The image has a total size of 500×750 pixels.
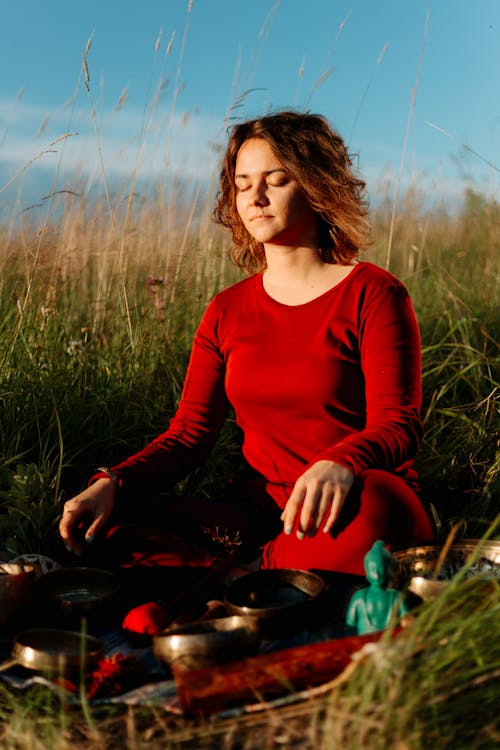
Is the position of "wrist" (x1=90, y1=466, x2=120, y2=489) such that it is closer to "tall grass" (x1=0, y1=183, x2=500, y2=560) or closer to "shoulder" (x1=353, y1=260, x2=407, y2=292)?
"tall grass" (x1=0, y1=183, x2=500, y2=560)

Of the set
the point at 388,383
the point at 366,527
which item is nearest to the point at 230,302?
the point at 388,383

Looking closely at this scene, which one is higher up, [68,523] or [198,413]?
[198,413]

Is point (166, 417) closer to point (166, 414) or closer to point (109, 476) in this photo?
point (166, 414)

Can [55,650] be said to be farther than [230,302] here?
No

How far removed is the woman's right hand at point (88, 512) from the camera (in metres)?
2.44

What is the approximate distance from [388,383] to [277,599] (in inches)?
26.5

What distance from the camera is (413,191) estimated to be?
5398 millimetres

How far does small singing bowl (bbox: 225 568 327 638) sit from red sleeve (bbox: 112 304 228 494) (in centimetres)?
67

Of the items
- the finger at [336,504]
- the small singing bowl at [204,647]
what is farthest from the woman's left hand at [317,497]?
the small singing bowl at [204,647]

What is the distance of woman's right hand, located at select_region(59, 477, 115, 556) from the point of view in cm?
244

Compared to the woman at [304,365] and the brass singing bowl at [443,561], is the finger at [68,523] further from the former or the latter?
the brass singing bowl at [443,561]

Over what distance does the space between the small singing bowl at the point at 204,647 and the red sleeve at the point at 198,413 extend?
0.98m

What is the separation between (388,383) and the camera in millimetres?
2381

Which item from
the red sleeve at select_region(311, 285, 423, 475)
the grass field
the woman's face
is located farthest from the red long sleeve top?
the grass field
